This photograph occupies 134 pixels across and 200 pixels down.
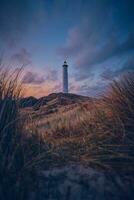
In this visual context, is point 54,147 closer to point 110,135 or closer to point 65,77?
point 110,135

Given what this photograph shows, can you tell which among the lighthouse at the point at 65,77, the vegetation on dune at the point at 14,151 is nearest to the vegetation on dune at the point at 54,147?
the vegetation on dune at the point at 14,151

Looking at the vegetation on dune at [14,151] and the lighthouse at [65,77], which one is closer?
the vegetation on dune at [14,151]

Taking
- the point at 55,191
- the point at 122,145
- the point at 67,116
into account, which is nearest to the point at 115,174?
the point at 122,145

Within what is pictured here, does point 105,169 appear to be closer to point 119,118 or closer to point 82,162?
point 82,162

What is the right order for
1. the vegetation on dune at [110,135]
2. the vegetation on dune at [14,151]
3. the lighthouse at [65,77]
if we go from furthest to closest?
1. the lighthouse at [65,77]
2. the vegetation on dune at [110,135]
3. the vegetation on dune at [14,151]

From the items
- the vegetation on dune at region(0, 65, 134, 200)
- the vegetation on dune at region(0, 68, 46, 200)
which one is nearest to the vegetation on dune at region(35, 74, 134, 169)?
the vegetation on dune at region(0, 65, 134, 200)

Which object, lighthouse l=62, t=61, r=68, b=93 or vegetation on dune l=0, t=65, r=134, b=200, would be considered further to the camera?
lighthouse l=62, t=61, r=68, b=93

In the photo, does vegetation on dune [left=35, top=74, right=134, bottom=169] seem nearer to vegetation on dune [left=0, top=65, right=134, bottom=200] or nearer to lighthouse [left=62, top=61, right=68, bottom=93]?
vegetation on dune [left=0, top=65, right=134, bottom=200]

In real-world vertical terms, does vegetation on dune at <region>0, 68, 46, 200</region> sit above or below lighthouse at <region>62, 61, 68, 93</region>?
below

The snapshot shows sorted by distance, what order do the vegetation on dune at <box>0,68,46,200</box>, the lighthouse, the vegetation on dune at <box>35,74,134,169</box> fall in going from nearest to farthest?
the vegetation on dune at <box>0,68,46,200</box>
the vegetation on dune at <box>35,74,134,169</box>
the lighthouse

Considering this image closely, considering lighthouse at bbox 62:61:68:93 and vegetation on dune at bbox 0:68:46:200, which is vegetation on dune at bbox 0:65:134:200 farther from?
lighthouse at bbox 62:61:68:93

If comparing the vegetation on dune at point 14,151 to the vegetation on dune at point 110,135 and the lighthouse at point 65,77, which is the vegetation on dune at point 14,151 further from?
the lighthouse at point 65,77

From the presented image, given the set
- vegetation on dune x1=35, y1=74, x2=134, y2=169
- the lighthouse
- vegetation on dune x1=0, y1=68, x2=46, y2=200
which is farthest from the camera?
the lighthouse

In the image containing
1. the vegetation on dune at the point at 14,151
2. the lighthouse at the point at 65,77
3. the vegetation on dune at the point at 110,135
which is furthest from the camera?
the lighthouse at the point at 65,77
